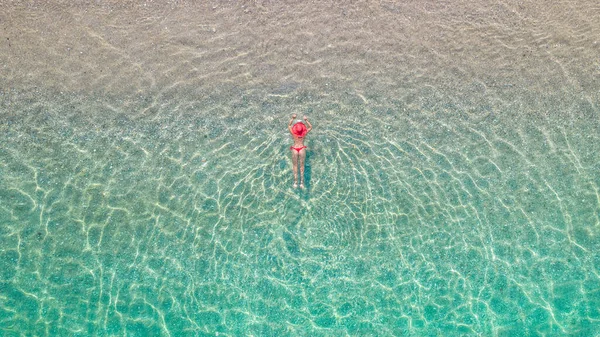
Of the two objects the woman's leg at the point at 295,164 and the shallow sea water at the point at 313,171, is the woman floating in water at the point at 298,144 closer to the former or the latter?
the woman's leg at the point at 295,164

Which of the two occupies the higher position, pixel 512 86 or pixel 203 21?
pixel 203 21

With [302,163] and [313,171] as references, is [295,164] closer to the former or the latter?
[302,163]

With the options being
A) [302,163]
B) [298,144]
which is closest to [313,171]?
[302,163]

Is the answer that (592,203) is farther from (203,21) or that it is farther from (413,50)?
(203,21)

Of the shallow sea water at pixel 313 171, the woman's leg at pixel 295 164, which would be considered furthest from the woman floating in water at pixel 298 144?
the shallow sea water at pixel 313 171

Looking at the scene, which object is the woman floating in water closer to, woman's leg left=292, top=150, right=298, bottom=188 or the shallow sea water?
woman's leg left=292, top=150, right=298, bottom=188

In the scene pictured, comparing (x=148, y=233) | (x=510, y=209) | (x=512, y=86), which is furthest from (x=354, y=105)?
(x=148, y=233)
